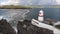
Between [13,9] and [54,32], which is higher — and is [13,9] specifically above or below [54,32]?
above

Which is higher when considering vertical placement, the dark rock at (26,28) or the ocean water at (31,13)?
the ocean water at (31,13)

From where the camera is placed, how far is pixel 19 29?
203 cm

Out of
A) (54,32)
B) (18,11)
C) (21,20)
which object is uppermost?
(18,11)

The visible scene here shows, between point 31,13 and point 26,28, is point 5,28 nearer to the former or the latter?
point 26,28

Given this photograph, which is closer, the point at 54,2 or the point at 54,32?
the point at 54,32

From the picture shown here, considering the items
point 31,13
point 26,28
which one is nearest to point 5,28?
point 26,28

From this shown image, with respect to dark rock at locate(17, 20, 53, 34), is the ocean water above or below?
above

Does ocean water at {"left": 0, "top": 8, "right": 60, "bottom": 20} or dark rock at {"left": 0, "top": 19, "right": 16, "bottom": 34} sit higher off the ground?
ocean water at {"left": 0, "top": 8, "right": 60, "bottom": 20}

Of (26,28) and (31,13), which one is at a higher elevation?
(31,13)

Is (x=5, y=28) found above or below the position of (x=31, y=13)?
below

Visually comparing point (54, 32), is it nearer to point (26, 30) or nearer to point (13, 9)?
point (26, 30)

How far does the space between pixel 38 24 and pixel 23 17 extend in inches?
9.6

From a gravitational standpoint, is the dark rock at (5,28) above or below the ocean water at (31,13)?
below

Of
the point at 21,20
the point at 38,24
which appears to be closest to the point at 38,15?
the point at 38,24
